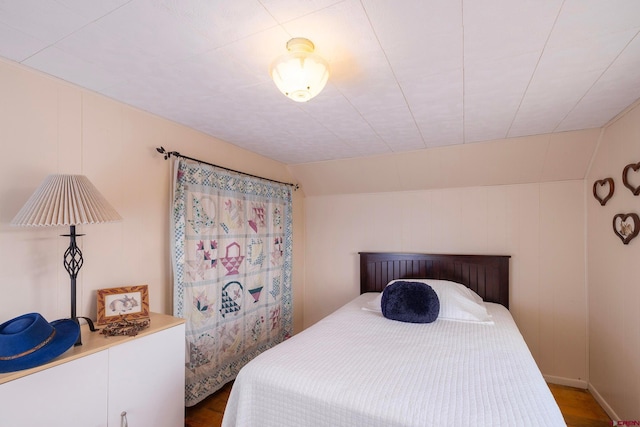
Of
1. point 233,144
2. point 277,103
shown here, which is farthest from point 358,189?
point 277,103

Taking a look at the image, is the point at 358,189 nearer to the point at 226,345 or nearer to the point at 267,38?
the point at 226,345

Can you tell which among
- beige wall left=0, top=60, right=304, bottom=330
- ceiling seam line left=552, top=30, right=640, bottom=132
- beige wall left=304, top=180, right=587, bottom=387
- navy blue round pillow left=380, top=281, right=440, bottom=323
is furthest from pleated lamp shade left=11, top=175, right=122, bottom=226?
beige wall left=304, top=180, right=587, bottom=387

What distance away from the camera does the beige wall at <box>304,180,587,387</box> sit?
2775mm

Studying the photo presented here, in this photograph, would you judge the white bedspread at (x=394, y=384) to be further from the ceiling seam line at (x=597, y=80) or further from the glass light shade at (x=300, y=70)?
the ceiling seam line at (x=597, y=80)

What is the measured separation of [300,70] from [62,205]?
1250 mm

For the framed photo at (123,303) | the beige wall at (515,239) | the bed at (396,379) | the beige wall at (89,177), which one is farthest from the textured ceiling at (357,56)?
the bed at (396,379)

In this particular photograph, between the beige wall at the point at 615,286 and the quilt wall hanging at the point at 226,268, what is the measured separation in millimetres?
2759

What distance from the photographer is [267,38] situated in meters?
1.24

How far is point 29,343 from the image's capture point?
1.24m

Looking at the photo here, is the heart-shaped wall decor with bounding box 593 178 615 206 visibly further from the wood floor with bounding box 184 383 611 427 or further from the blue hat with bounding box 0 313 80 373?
the blue hat with bounding box 0 313 80 373

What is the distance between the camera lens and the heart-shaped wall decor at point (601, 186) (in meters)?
2.25

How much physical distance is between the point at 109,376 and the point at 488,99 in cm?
255

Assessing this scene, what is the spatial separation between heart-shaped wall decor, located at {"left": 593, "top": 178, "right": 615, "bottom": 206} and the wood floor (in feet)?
5.25

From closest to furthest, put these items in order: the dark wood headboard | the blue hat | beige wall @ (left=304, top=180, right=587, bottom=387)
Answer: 1. the blue hat
2. beige wall @ (left=304, top=180, right=587, bottom=387)
3. the dark wood headboard
